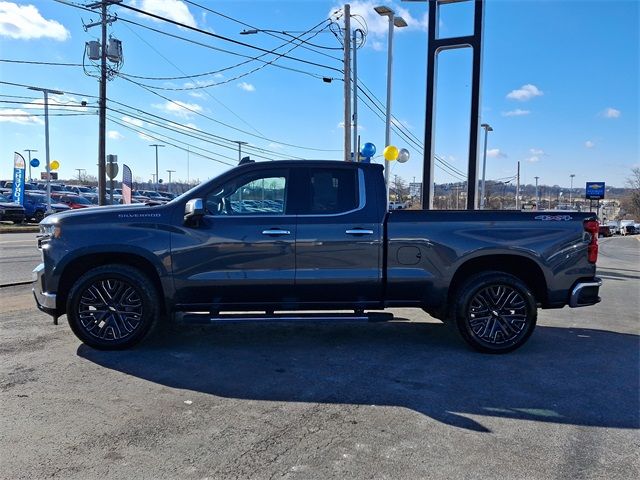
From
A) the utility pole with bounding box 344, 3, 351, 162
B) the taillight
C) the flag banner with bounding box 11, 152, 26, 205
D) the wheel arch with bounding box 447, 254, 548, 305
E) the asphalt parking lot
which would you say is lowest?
the asphalt parking lot

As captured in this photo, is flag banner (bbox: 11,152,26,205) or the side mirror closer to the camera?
the side mirror

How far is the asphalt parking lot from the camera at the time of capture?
3.20 metres

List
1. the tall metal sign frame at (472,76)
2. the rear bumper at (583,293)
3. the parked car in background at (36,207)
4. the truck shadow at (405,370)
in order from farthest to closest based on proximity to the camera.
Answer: the parked car in background at (36,207), the tall metal sign frame at (472,76), the rear bumper at (583,293), the truck shadow at (405,370)

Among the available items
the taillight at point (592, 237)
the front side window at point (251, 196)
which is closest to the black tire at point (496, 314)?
the taillight at point (592, 237)

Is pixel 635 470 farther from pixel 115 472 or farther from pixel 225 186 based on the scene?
pixel 225 186

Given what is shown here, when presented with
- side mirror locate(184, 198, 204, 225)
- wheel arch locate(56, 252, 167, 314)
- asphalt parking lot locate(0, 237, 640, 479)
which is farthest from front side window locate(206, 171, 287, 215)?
asphalt parking lot locate(0, 237, 640, 479)

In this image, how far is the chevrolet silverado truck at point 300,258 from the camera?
519 cm

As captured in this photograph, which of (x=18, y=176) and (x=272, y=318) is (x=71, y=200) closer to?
(x=18, y=176)

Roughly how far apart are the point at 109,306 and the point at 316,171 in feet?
8.30

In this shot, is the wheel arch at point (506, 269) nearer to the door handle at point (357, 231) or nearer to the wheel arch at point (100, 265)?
the door handle at point (357, 231)

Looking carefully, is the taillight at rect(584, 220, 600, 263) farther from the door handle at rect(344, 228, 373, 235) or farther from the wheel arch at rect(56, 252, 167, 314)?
the wheel arch at rect(56, 252, 167, 314)

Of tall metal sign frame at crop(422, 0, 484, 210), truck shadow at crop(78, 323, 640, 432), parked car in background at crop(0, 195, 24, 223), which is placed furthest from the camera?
parked car in background at crop(0, 195, 24, 223)

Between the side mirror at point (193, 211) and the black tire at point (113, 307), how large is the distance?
29.3 inches

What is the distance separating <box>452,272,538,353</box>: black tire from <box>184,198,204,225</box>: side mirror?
9.18 ft
